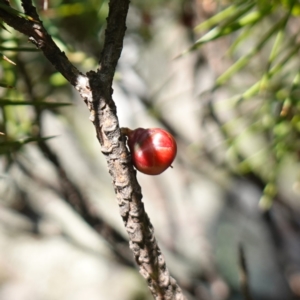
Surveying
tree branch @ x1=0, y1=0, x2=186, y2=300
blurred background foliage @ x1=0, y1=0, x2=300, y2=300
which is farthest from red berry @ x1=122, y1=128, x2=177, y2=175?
blurred background foliage @ x1=0, y1=0, x2=300, y2=300

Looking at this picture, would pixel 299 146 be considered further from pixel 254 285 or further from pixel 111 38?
pixel 254 285

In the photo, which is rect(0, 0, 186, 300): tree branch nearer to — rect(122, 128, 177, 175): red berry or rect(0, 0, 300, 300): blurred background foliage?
rect(122, 128, 177, 175): red berry

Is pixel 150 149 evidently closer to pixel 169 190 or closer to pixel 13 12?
pixel 13 12

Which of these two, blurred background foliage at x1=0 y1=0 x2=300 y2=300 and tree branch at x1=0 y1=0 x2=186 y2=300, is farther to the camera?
blurred background foliage at x1=0 y1=0 x2=300 y2=300

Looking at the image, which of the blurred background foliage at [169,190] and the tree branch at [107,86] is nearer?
the tree branch at [107,86]

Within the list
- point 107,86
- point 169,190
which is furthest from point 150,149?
point 169,190

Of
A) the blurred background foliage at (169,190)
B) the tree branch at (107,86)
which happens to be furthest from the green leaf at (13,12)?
the blurred background foliage at (169,190)

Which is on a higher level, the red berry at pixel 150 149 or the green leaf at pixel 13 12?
the green leaf at pixel 13 12

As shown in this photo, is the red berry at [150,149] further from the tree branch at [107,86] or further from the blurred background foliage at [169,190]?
the blurred background foliage at [169,190]

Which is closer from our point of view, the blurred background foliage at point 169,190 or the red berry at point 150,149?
the red berry at point 150,149
